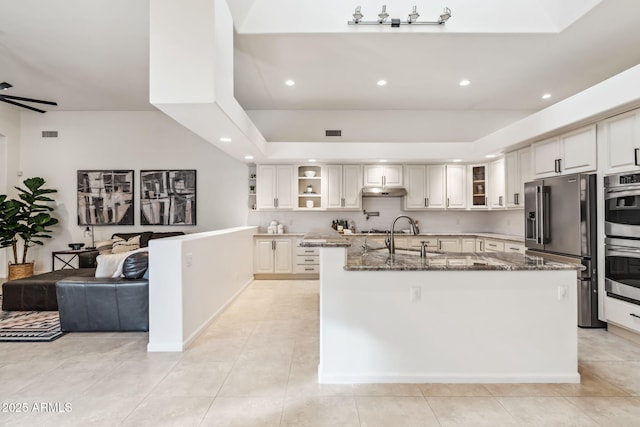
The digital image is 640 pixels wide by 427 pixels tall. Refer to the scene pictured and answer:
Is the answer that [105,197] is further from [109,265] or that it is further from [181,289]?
[181,289]

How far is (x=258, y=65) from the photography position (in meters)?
4.26

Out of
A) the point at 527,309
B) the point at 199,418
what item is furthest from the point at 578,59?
the point at 199,418

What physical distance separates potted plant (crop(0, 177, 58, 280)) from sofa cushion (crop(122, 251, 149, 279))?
13.6ft

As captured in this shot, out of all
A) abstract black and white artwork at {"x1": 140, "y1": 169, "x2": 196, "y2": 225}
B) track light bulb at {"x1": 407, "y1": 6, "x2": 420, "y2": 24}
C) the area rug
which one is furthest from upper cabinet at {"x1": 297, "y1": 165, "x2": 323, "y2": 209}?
the area rug

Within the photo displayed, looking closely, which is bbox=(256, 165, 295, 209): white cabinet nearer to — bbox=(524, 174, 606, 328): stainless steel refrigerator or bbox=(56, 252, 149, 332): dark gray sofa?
bbox=(56, 252, 149, 332): dark gray sofa

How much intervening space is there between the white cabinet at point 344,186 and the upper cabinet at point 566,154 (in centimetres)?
289

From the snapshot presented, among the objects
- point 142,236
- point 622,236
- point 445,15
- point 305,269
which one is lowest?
point 305,269

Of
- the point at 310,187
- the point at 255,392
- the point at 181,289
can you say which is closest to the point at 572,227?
the point at 255,392

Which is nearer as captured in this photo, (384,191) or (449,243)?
(449,243)

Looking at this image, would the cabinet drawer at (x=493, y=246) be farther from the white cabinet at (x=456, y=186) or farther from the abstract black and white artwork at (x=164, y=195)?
the abstract black and white artwork at (x=164, y=195)

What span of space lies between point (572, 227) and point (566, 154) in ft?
2.94

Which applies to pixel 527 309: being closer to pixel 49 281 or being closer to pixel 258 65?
pixel 258 65

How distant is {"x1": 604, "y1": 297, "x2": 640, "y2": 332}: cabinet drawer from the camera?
301 cm

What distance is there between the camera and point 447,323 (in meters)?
2.40
